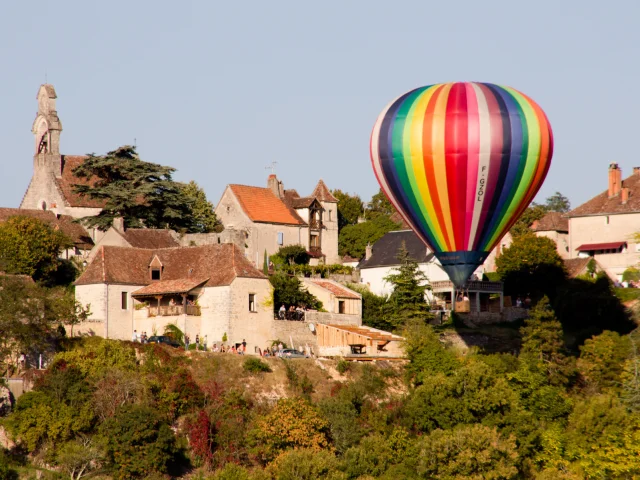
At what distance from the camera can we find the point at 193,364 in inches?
2248

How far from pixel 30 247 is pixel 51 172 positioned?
14.2m

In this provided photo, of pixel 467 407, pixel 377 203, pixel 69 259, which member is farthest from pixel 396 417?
pixel 377 203

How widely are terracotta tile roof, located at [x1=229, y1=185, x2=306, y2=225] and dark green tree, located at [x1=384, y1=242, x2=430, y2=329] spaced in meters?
12.4

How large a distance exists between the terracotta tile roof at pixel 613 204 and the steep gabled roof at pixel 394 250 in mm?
10484

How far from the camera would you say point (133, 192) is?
249 feet

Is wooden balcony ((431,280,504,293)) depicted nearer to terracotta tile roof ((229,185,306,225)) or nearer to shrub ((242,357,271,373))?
terracotta tile roof ((229,185,306,225))

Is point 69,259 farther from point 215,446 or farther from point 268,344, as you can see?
point 215,446

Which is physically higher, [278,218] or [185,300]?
[278,218]

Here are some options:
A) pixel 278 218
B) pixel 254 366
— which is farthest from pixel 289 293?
pixel 278 218

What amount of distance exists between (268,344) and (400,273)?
10.0 meters

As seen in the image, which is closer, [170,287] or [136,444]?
[136,444]

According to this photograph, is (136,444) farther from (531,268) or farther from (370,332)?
(531,268)

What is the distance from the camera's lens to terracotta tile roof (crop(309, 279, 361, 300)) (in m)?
68.6

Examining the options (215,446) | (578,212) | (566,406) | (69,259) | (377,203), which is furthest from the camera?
(377,203)
